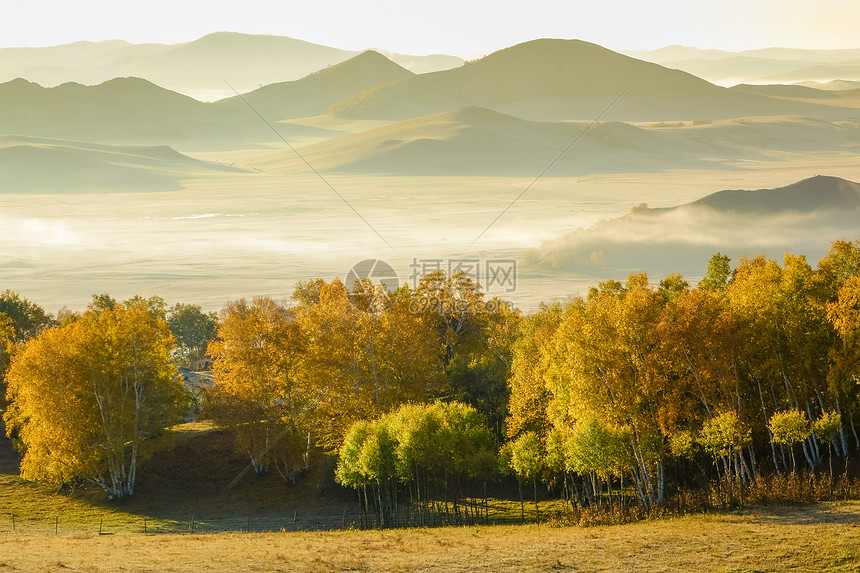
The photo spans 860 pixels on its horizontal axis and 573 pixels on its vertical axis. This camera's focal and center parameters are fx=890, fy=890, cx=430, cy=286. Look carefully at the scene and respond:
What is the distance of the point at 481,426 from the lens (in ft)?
203

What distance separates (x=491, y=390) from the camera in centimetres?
7194

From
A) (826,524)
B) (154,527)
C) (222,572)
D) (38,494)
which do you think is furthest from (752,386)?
(38,494)

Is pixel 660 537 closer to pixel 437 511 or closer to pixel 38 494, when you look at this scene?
pixel 437 511

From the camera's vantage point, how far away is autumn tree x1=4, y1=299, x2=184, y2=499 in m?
66.1

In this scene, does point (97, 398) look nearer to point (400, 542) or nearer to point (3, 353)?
point (3, 353)

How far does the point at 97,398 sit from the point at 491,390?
30650mm

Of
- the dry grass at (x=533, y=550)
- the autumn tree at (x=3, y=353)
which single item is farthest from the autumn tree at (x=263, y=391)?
the autumn tree at (x=3, y=353)

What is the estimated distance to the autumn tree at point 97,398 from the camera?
6606 centimetres

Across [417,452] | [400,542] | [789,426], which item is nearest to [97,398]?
[417,452]

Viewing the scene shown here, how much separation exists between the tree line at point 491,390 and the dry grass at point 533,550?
16.2ft

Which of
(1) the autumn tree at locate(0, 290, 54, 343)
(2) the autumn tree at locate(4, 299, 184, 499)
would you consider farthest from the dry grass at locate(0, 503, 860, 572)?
(1) the autumn tree at locate(0, 290, 54, 343)

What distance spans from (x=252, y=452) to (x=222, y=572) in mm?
30775

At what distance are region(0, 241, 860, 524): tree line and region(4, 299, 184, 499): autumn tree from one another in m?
0.15

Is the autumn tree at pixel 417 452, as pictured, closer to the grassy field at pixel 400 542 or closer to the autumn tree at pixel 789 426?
the grassy field at pixel 400 542
